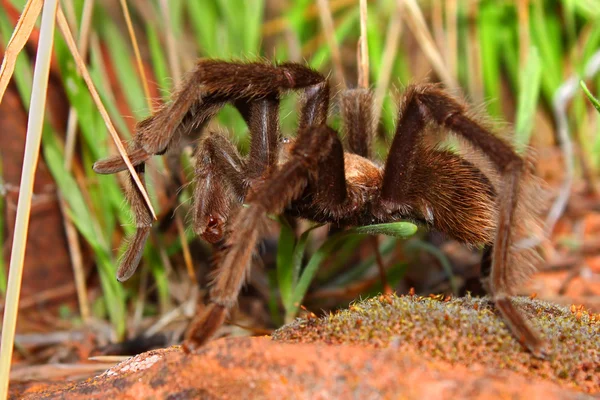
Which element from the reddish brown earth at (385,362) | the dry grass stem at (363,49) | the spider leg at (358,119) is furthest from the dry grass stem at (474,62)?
the reddish brown earth at (385,362)

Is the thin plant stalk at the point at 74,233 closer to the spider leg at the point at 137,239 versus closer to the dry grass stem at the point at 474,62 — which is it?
the spider leg at the point at 137,239

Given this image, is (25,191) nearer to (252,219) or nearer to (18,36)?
(18,36)

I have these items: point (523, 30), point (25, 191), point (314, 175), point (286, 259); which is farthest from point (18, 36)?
point (523, 30)

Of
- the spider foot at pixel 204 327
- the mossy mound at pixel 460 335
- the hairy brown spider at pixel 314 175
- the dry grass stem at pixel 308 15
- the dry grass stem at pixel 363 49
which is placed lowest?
the mossy mound at pixel 460 335

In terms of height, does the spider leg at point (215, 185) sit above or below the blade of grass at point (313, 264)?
above

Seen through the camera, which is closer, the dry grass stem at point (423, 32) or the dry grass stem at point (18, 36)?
the dry grass stem at point (18, 36)

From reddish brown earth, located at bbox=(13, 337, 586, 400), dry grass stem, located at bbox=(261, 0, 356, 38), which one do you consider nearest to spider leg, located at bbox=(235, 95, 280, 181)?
reddish brown earth, located at bbox=(13, 337, 586, 400)

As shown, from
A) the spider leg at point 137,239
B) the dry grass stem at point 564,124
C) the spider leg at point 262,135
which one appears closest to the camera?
the spider leg at point 137,239

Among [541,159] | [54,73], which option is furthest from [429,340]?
[541,159]

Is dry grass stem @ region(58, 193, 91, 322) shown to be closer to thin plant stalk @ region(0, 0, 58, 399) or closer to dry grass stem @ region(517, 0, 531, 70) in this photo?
thin plant stalk @ region(0, 0, 58, 399)
